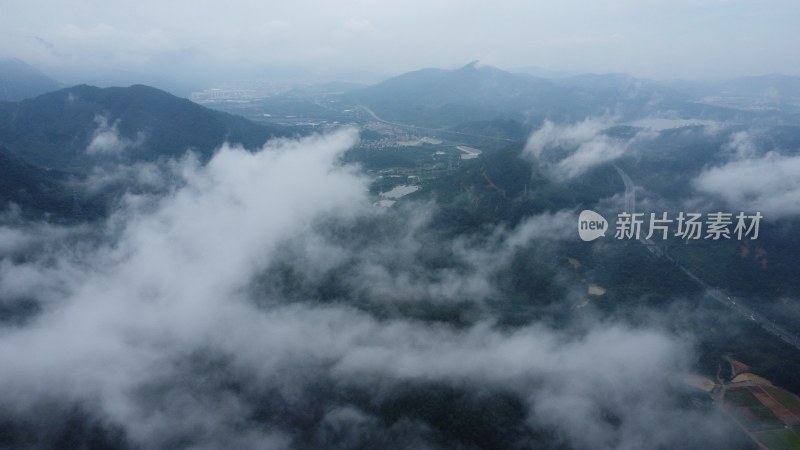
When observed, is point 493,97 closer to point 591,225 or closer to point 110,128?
point 110,128

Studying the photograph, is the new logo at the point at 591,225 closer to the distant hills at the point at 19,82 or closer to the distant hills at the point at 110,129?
the distant hills at the point at 110,129

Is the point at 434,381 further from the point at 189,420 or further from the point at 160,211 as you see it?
the point at 160,211

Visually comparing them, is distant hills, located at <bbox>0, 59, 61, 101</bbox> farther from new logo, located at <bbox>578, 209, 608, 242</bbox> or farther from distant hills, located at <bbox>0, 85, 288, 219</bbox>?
new logo, located at <bbox>578, 209, 608, 242</bbox>

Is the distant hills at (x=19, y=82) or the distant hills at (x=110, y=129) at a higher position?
the distant hills at (x=19, y=82)

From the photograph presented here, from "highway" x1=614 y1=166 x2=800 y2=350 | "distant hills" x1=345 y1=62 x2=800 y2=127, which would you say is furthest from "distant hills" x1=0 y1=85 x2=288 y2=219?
"highway" x1=614 y1=166 x2=800 y2=350

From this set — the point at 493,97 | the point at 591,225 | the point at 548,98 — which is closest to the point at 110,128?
the point at 591,225

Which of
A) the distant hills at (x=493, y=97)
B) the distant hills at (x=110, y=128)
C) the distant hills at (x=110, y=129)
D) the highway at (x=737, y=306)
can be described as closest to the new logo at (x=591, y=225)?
the highway at (x=737, y=306)
